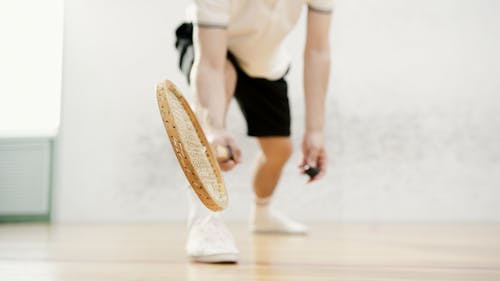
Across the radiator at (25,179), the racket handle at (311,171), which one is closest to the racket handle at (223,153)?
the racket handle at (311,171)

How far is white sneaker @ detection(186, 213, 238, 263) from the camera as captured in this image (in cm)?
100

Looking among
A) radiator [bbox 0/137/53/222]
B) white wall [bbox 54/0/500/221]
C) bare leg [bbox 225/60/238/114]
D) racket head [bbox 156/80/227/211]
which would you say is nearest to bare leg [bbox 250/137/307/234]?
bare leg [bbox 225/60/238/114]

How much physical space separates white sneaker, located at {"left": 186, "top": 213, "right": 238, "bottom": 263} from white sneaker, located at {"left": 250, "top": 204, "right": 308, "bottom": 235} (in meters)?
0.70

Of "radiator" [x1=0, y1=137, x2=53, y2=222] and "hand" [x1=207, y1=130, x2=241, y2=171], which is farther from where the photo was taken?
"radiator" [x1=0, y1=137, x2=53, y2=222]

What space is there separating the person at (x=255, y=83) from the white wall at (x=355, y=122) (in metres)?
1.21

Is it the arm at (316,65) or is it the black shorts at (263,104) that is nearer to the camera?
the arm at (316,65)

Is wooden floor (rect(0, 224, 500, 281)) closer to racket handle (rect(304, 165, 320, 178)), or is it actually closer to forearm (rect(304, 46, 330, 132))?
racket handle (rect(304, 165, 320, 178))

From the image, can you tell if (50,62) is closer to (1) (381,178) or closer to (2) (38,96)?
(2) (38,96)

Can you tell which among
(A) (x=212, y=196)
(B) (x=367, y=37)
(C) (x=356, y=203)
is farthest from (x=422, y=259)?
(B) (x=367, y=37)

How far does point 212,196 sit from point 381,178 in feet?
7.46

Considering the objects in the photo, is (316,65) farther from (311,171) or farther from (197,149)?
(197,149)

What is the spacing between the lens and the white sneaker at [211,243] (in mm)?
1005

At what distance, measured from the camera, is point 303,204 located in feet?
9.68

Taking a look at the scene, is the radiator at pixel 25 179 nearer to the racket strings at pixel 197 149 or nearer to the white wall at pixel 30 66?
the white wall at pixel 30 66
